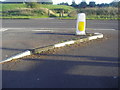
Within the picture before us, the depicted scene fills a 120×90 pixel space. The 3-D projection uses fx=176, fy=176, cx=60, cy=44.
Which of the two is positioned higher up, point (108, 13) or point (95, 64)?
point (108, 13)

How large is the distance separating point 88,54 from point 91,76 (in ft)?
6.91

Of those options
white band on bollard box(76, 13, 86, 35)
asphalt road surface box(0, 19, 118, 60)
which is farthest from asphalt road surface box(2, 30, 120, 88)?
white band on bollard box(76, 13, 86, 35)

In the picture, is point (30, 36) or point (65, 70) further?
point (30, 36)

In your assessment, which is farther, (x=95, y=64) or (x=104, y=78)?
(x=95, y=64)

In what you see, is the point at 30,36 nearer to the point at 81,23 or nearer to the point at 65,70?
the point at 81,23

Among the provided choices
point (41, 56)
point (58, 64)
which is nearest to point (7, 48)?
point (41, 56)

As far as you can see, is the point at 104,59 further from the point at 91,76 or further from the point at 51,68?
the point at 51,68

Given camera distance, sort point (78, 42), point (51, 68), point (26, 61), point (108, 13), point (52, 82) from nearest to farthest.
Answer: point (52, 82) < point (51, 68) < point (26, 61) < point (78, 42) < point (108, 13)

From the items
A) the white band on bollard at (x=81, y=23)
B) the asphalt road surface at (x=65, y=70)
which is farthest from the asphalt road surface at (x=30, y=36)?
the asphalt road surface at (x=65, y=70)

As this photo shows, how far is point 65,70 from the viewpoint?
5113mm

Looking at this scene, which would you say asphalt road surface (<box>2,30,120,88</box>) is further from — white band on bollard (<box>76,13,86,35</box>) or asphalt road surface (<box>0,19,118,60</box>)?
white band on bollard (<box>76,13,86,35</box>)

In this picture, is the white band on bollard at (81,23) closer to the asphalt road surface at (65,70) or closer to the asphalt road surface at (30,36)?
the asphalt road surface at (30,36)

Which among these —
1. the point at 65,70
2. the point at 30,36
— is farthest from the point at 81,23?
the point at 65,70

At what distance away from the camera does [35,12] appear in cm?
3734
